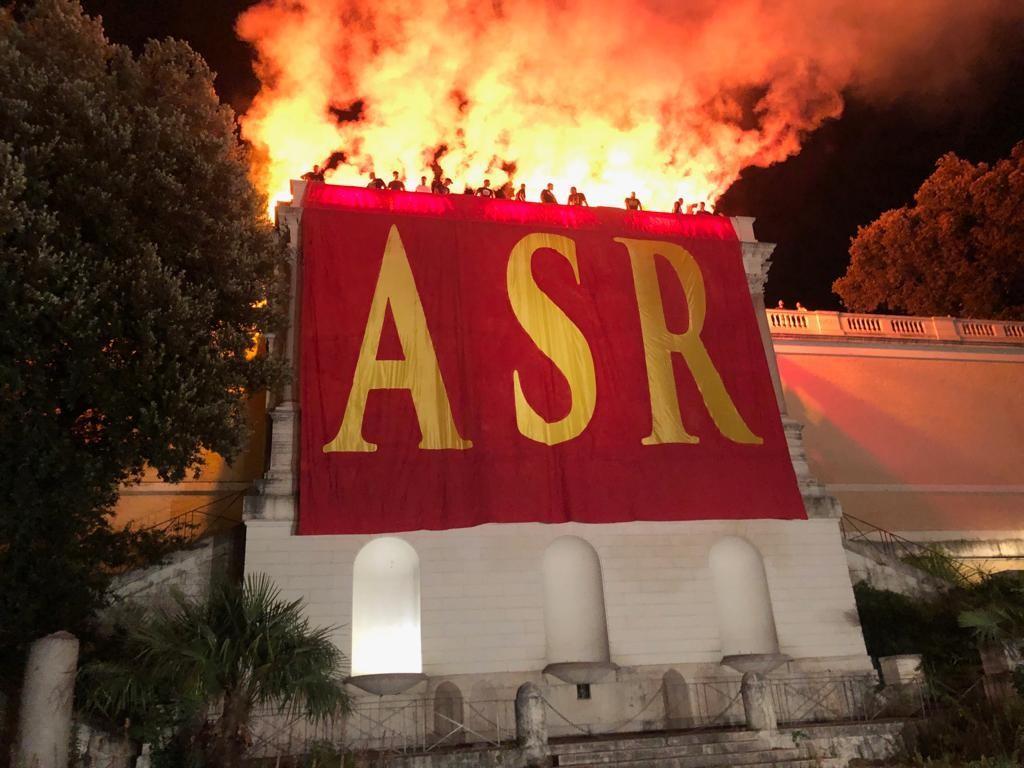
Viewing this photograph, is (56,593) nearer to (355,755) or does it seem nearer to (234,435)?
(234,435)

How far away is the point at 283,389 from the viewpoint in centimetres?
1956

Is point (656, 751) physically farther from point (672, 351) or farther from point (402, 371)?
point (672, 351)

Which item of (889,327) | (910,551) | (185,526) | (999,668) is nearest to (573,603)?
(999,668)

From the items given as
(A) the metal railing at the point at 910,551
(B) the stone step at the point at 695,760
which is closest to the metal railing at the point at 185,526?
(B) the stone step at the point at 695,760

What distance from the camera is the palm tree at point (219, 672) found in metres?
13.4

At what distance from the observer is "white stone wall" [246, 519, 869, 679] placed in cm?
1788

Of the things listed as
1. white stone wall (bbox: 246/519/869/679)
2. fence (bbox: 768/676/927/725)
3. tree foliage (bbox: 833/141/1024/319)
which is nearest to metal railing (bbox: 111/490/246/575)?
white stone wall (bbox: 246/519/869/679)

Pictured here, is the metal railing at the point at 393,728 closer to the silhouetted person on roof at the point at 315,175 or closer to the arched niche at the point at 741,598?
the arched niche at the point at 741,598

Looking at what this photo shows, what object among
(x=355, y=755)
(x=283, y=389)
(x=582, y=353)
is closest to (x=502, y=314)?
(x=582, y=353)

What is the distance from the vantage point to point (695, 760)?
49.6 ft

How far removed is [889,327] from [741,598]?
13.8 metres

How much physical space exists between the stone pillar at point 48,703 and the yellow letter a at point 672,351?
11.9 metres

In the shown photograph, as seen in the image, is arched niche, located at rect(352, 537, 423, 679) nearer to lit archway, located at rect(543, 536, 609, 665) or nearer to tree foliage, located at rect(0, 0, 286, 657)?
lit archway, located at rect(543, 536, 609, 665)

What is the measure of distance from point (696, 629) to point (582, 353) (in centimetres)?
640
